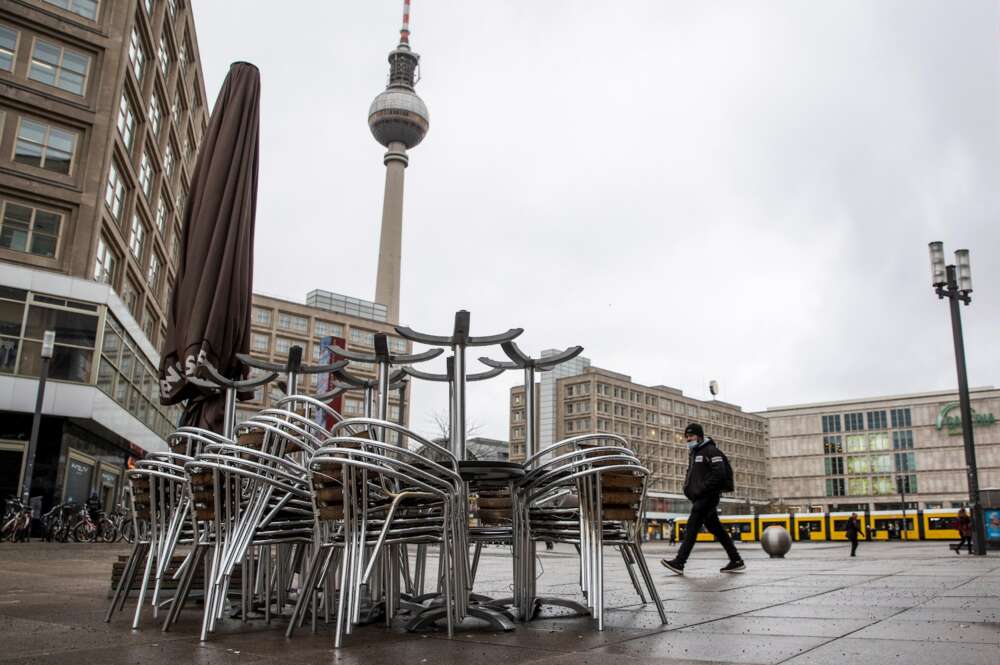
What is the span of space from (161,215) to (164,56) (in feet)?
24.2

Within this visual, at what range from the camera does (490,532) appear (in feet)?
18.3

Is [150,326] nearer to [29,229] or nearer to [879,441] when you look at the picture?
[29,229]

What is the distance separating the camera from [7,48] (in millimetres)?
25750

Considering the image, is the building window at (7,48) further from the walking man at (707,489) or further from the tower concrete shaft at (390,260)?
the tower concrete shaft at (390,260)

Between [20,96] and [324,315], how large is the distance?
68.4 m

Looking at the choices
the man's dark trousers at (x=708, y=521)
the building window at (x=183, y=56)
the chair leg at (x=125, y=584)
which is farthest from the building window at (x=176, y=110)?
the chair leg at (x=125, y=584)

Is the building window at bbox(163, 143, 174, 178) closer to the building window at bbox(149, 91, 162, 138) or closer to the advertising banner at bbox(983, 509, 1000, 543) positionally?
the building window at bbox(149, 91, 162, 138)

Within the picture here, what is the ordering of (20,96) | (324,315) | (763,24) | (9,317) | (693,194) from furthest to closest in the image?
(324,315) → (693,194) → (20,96) → (9,317) → (763,24)

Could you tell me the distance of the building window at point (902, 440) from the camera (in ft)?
338

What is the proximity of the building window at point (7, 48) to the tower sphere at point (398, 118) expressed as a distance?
3751 inches

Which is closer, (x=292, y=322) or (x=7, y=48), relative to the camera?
(x=7, y=48)

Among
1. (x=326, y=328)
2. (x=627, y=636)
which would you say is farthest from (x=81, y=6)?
(x=326, y=328)

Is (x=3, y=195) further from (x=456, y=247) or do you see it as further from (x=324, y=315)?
(x=456, y=247)

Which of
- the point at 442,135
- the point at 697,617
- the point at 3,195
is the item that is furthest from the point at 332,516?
the point at 442,135
